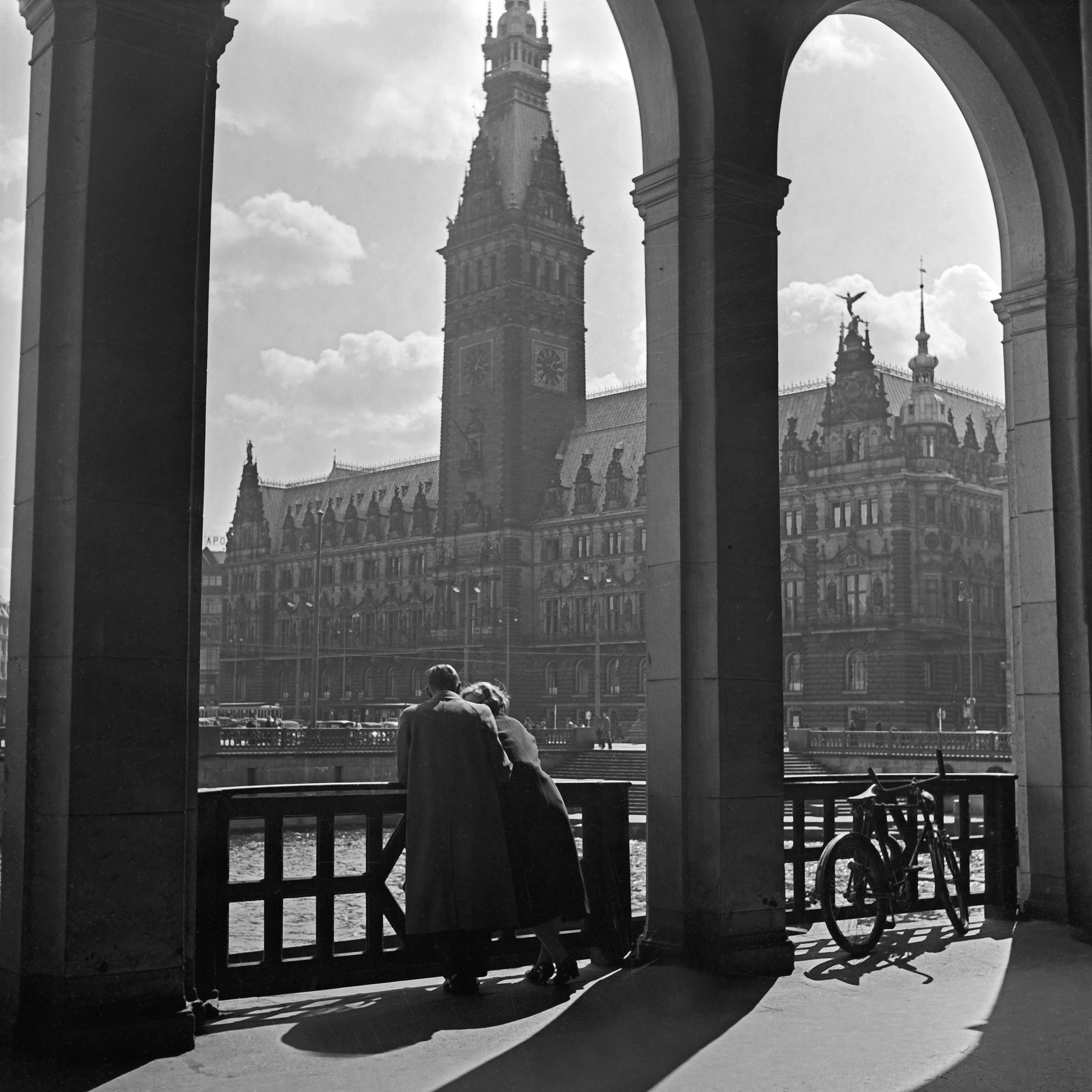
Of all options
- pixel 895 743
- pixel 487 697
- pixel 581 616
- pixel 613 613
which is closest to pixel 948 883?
pixel 487 697

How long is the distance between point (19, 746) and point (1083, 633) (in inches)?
221

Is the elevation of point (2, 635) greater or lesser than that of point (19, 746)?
greater

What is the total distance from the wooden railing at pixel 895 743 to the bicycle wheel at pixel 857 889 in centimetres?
3538

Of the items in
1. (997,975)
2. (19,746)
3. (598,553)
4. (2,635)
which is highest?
(598,553)

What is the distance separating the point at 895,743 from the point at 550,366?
4558cm

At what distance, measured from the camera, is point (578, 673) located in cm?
7906

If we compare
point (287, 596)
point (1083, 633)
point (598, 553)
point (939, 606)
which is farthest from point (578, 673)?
point (1083, 633)

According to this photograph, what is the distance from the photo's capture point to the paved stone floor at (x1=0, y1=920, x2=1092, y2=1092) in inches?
168

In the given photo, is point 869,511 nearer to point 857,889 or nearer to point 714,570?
point 857,889

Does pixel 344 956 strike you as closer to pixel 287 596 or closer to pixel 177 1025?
pixel 177 1025

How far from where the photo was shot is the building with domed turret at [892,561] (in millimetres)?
63688

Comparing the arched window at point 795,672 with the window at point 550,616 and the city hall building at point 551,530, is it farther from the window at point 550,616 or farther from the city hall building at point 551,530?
the window at point 550,616

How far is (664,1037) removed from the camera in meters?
4.87

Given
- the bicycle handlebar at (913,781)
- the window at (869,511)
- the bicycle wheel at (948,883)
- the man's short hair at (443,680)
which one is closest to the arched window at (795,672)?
the window at (869,511)
